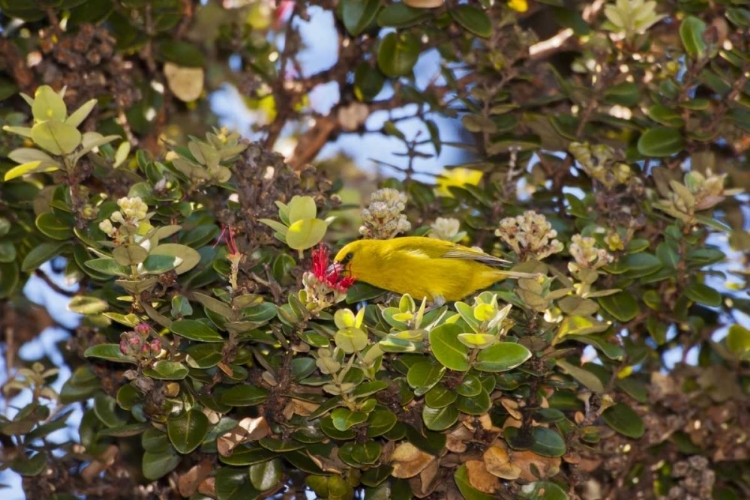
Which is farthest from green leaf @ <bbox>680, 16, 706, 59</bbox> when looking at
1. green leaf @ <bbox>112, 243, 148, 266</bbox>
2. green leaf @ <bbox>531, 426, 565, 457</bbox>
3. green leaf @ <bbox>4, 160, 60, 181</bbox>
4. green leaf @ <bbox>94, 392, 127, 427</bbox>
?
green leaf @ <bbox>94, 392, 127, 427</bbox>

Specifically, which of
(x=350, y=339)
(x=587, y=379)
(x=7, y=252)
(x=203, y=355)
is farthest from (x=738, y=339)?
(x=7, y=252)

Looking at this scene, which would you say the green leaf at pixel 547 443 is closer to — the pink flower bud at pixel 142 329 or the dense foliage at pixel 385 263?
the dense foliage at pixel 385 263

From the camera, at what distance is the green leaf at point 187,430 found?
294 centimetres

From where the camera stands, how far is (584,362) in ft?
12.0

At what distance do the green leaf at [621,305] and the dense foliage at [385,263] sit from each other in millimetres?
11

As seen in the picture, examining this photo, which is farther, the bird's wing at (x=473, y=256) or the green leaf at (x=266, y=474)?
the bird's wing at (x=473, y=256)

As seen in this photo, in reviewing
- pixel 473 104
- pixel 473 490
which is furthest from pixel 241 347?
pixel 473 104

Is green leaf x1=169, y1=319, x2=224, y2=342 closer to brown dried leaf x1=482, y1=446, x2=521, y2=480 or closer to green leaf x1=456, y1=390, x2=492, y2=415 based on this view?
green leaf x1=456, y1=390, x2=492, y2=415

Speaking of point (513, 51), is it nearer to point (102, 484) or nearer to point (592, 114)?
point (592, 114)

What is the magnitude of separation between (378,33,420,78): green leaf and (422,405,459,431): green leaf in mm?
1737

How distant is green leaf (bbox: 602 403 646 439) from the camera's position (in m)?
3.47

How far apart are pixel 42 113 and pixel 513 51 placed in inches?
77.1

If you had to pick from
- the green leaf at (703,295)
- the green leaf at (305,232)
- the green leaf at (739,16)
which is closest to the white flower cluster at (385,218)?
the green leaf at (305,232)

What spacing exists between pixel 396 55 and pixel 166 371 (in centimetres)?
189
